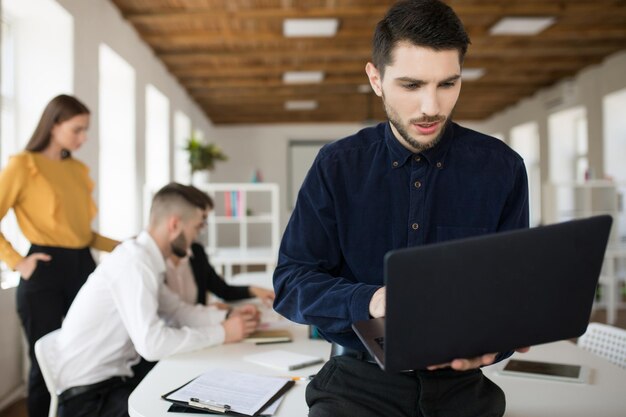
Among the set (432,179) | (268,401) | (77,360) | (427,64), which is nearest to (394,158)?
(432,179)

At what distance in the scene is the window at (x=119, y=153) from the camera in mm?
6719

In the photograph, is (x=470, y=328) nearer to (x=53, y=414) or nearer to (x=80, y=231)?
(x=53, y=414)

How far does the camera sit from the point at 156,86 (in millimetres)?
8148

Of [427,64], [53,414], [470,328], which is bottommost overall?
[53,414]

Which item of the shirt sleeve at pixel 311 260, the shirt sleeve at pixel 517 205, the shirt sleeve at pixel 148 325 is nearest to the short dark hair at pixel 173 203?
the shirt sleeve at pixel 148 325

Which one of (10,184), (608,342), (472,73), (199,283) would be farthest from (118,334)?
(472,73)

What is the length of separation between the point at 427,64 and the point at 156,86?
24.4 feet

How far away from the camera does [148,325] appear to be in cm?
212

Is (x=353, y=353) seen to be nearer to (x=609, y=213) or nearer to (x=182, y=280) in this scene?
(x=182, y=280)

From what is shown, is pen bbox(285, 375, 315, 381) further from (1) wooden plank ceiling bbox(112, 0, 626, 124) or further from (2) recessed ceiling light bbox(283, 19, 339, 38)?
(2) recessed ceiling light bbox(283, 19, 339, 38)

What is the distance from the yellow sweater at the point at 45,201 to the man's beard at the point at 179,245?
83 cm

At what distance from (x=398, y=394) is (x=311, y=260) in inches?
12.8

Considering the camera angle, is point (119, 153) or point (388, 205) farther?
point (119, 153)

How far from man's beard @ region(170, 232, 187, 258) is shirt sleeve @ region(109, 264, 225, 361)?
1.31ft
